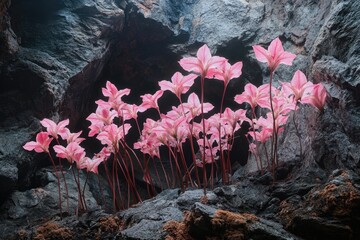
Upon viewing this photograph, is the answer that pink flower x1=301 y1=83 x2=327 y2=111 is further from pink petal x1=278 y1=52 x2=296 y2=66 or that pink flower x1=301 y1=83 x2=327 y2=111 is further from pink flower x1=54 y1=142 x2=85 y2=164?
pink flower x1=54 y1=142 x2=85 y2=164

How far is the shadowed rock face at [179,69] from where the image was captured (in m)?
2.13

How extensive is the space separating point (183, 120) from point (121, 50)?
286cm

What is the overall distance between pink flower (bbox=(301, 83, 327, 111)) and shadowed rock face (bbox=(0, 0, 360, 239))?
0.06m

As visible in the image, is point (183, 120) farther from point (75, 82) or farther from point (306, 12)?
point (306, 12)

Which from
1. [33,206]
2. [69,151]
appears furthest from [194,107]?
[33,206]

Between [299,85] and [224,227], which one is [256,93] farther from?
[224,227]

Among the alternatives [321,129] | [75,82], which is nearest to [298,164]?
[321,129]

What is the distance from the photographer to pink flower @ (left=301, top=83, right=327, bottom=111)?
7.88 feet

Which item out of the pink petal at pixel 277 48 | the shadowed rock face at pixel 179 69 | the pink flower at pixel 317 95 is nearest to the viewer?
the shadowed rock face at pixel 179 69

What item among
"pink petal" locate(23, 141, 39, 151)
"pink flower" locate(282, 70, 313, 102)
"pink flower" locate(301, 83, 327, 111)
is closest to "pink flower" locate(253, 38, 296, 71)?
"pink flower" locate(282, 70, 313, 102)

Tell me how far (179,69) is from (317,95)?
288 cm

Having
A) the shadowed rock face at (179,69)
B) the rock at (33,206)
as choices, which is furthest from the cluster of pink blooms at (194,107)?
the rock at (33,206)

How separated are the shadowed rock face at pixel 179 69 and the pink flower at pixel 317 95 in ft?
0.21

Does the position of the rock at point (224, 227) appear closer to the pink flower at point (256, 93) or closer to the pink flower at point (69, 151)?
the pink flower at point (256, 93)
